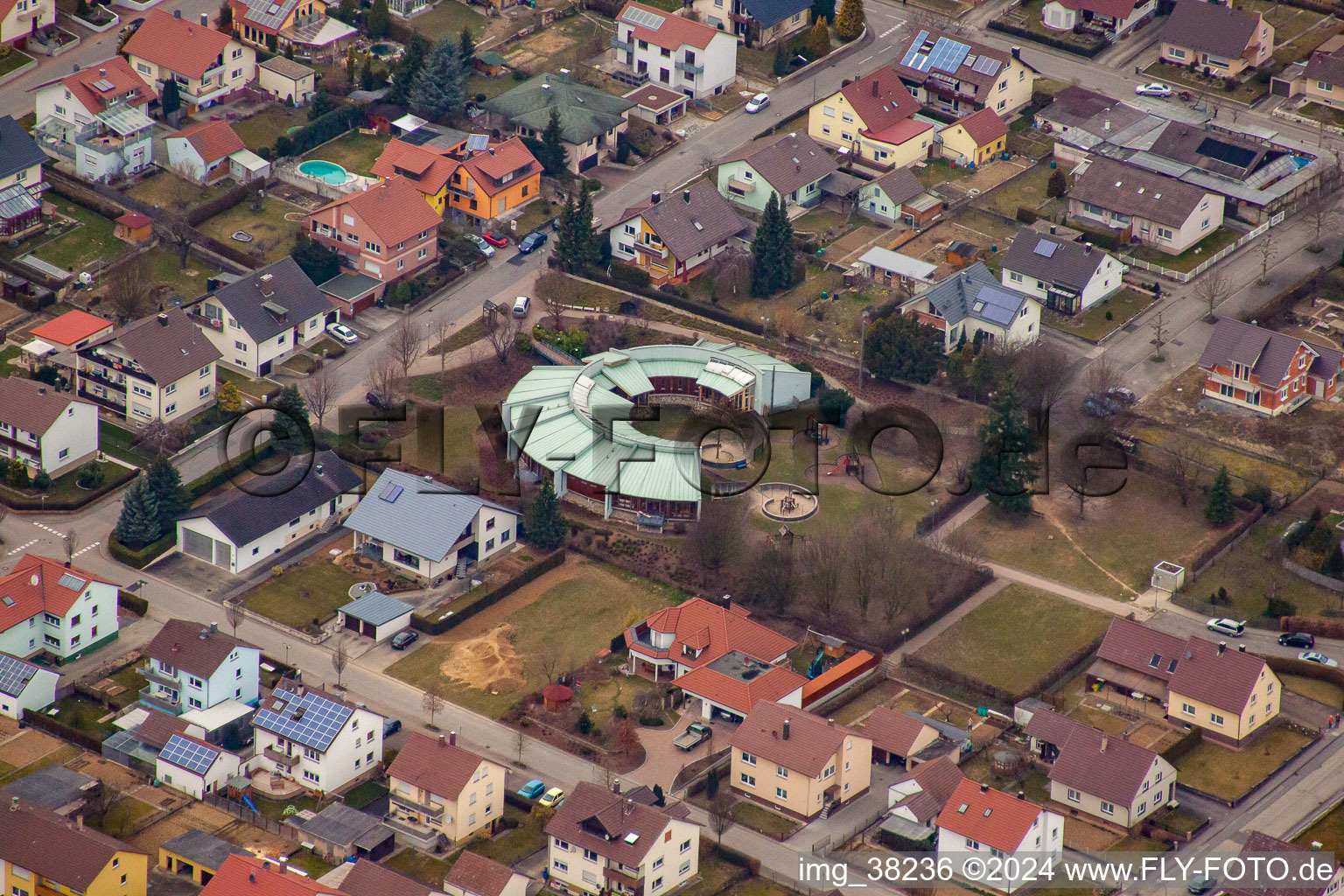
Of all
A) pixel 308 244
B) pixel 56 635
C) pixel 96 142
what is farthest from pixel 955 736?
pixel 96 142

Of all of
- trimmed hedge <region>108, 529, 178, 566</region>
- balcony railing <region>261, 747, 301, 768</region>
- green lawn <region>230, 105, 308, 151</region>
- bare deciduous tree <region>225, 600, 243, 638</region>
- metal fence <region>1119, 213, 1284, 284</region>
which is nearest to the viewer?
balcony railing <region>261, 747, 301, 768</region>

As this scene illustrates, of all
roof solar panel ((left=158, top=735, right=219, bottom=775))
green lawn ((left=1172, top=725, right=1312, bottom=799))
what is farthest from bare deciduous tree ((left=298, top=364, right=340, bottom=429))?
green lawn ((left=1172, top=725, right=1312, bottom=799))

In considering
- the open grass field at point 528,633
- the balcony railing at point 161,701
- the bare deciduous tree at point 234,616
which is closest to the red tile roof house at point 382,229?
the open grass field at point 528,633

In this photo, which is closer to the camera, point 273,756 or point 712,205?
point 273,756

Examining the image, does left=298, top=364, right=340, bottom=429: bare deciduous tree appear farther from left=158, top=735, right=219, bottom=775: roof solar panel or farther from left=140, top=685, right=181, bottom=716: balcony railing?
left=158, top=735, right=219, bottom=775: roof solar panel

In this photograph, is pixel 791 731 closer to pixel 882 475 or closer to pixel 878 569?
pixel 878 569
